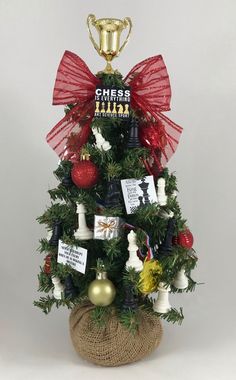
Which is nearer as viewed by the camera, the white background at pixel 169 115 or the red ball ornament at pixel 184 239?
the red ball ornament at pixel 184 239

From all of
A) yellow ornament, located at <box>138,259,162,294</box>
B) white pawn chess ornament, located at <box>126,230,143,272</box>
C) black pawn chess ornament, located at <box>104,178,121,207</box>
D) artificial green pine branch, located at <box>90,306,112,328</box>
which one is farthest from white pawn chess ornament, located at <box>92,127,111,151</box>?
artificial green pine branch, located at <box>90,306,112,328</box>

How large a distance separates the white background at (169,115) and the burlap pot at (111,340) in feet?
1.32

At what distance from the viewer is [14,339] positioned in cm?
226

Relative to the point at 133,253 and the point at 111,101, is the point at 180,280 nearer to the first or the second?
the point at 133,253

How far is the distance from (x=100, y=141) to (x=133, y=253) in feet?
1.21

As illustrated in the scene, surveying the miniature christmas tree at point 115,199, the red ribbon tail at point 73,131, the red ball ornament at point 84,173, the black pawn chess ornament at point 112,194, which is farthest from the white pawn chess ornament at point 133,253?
the red ribbon tail at point 73,131

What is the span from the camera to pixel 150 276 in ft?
6.46

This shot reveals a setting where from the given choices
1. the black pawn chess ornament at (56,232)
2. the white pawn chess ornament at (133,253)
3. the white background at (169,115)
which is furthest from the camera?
the white background at (169,115)

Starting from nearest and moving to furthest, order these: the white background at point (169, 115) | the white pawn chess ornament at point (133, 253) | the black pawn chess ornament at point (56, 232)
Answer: the white pawn chess ornament at point (133, 253) < the black pawn chess ornament at point (56, 232) < the white background at point (169, 115)

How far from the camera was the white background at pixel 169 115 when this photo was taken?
2.59 m

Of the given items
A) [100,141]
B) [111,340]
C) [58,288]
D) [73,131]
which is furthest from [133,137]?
[111,340]

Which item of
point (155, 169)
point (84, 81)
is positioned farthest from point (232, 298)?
point (84, 81)

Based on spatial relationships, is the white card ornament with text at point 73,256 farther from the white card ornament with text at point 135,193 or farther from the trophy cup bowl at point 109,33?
the trophy cup bowl at point 109,33
